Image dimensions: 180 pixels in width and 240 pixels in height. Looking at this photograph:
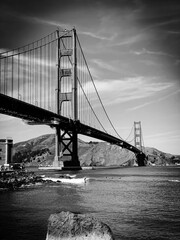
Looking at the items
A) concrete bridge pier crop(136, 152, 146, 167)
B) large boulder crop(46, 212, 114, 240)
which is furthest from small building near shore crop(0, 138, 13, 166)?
large boulder crop(46, 212, 114, 240)

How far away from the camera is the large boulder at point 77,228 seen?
6277 mm

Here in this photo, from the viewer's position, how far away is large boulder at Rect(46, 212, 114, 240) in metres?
6.28

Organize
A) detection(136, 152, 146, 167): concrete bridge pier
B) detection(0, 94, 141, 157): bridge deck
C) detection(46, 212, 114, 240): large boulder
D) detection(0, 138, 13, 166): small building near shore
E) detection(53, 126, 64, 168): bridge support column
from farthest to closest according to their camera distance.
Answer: detection(136, 152, 146, 167): concrete bridge pier → detection(0, 138, 13, 166): small building near shore → detection(53, 126, 64, 168): bridge support column → detection(0, 94, 141, 157): bridge deck → detection(46, 212, 114, 240): large boulder

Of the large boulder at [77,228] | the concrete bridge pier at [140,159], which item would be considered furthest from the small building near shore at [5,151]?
the large boulder at [77,228]

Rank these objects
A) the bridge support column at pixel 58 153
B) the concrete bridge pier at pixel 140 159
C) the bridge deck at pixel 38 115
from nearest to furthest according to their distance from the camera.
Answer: the bridge deck at pixel 38 115 → the bridge support column at pixel 58 153 → the concrete bridge pier at pixel 140 159

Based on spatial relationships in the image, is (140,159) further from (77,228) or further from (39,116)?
(77,228)

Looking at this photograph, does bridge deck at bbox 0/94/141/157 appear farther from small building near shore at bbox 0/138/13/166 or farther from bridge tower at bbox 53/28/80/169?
small building near shore at bbox 0/138/13/166

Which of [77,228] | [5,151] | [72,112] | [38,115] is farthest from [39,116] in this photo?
[77,228]

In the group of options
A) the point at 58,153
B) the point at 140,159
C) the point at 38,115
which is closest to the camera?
the point at 38,115

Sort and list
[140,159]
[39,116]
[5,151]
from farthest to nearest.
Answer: [140,159] < [5,151] < [39,116]

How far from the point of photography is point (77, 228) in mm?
6418

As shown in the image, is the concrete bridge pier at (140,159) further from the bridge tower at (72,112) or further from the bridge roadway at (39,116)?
the bridge tower at (72,112)

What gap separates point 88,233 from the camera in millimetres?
6332

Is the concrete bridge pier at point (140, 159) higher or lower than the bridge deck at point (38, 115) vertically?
lower
